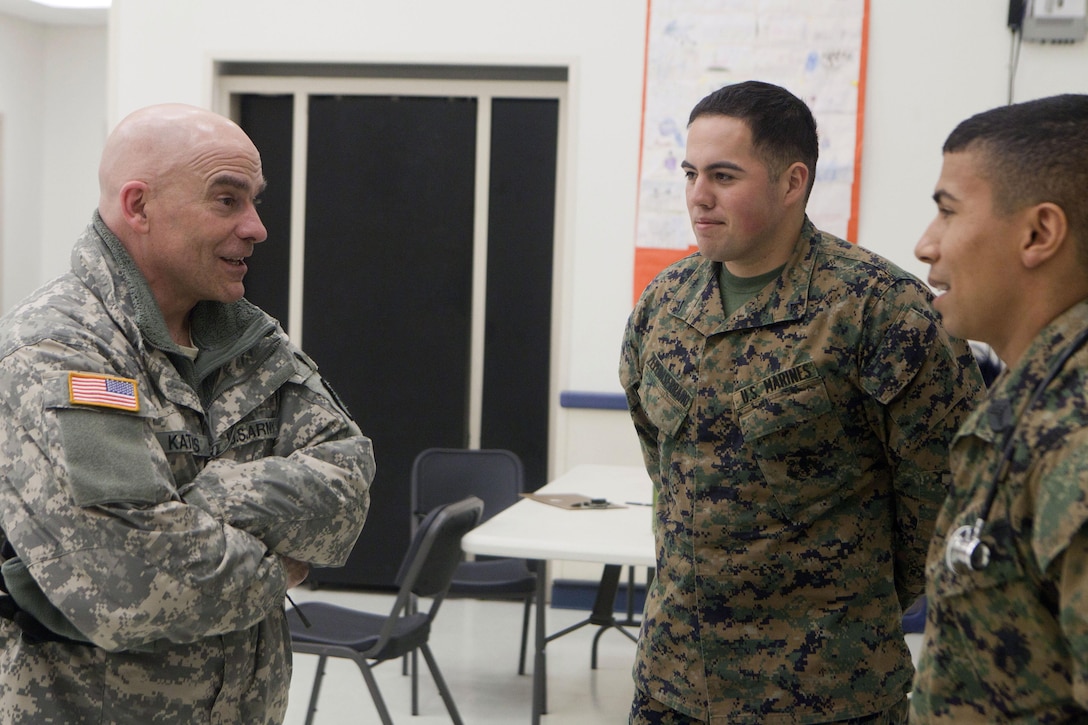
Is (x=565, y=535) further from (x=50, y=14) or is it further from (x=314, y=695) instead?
(x=50, y=14)

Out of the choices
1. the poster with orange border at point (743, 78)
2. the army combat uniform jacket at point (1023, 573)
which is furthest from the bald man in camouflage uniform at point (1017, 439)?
the poster with orange border at point (743, 78)

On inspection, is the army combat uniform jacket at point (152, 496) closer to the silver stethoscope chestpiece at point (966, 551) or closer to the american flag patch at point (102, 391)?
the american flag patch at point (102, 391)

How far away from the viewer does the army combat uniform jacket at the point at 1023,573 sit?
36.8 inches

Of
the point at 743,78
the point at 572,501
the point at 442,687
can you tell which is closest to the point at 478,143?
the point at 743,78

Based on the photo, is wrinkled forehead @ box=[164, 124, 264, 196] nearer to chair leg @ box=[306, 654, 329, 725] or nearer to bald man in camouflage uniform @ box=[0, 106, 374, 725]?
bald man in camouflage uniform @ box=[0, 106, 374, 725]

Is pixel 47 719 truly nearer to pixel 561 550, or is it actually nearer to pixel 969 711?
pixel 969 711

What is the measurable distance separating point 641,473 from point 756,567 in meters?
2.48

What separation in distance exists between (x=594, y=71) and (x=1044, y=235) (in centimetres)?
397

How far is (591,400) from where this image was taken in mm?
4910

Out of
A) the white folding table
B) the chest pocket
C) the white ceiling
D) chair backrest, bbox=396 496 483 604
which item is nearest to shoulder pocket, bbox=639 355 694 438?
the chest pocket

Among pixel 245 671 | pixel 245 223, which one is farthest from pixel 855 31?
pixel 245 671

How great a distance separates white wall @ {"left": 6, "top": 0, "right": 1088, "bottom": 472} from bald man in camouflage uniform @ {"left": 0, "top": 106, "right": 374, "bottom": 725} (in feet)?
10.7

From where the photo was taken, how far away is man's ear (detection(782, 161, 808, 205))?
184cm

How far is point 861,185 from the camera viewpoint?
4.72 metres
